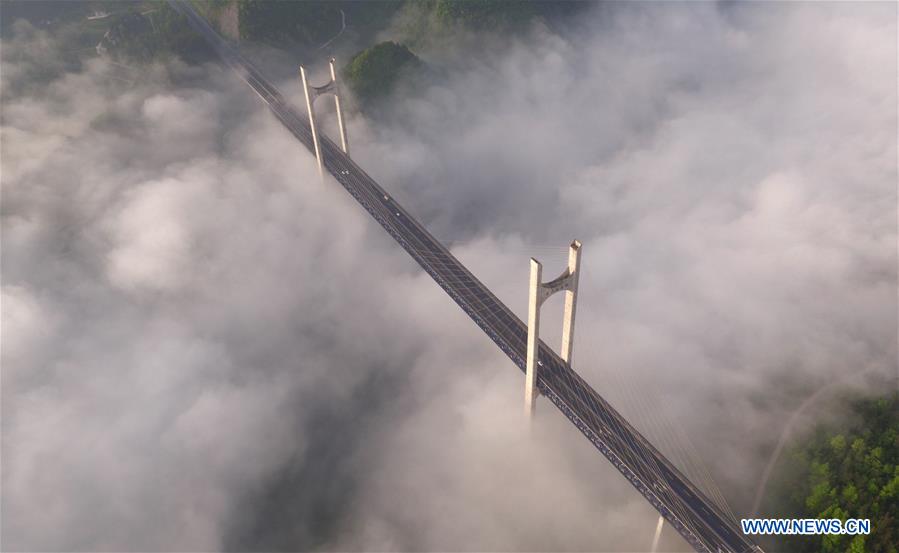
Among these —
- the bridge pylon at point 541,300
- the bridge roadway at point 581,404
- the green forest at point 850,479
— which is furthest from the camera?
the bridge pylon at point 541,300

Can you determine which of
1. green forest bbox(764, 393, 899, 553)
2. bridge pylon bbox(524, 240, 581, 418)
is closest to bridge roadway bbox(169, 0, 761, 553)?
bridge pylon bbox(524, 240, 581, 418)

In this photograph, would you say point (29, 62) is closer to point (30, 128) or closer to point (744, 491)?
point (30, 128)

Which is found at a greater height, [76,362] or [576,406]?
[76,362]

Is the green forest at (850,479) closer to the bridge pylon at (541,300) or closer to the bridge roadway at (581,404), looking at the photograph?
the bridge roadway at (581,404)

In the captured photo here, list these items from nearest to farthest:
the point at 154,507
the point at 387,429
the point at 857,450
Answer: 1. the point at 857,450
2. the point at 154,507
3. the point at 387,429

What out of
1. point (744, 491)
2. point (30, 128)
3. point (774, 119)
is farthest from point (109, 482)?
point (774, 119)

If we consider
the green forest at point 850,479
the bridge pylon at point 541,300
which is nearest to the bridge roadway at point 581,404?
the bridge pylon at point 541,300
